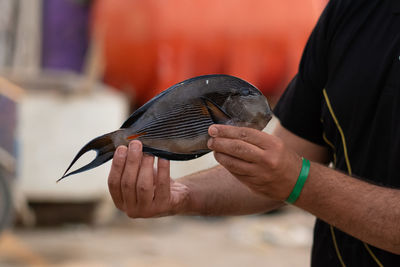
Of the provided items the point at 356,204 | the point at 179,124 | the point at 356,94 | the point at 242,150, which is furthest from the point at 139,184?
the point at 356,94

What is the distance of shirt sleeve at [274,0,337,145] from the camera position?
5.84ft

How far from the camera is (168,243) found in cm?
543

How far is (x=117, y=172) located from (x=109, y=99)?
4304mm

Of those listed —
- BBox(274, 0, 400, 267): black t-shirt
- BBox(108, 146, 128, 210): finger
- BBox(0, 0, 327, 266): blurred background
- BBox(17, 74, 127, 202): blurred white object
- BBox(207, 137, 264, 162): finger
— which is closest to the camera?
BBox(207, 137, 264, 162): finger

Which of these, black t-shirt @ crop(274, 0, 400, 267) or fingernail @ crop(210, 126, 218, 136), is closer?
fingernail @ crop(210, 126, 218, 136)

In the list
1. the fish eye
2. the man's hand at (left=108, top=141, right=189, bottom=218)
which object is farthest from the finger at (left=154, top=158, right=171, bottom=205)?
the fish eye

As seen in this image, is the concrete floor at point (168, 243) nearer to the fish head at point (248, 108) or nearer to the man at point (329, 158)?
the man at point (329, 158)

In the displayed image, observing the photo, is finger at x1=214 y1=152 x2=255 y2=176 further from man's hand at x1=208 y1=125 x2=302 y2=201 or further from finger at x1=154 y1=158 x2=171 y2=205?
finger at x1=154 y1=158 x2=171 y2=205

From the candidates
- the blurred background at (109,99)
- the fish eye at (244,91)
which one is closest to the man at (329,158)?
the fish eye at (244,91)

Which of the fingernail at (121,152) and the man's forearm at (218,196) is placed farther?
the man's forearm at (218,196)

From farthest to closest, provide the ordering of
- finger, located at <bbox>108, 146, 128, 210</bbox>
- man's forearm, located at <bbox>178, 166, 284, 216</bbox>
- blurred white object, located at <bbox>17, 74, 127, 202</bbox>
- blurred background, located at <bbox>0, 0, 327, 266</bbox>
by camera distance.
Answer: blurred white object, located at <bbox>17, 74, 127, 202</bbox>, blurred background, located at <bbox>0, 0, 327, 266</bbox>, man's forearm, located at <bbox>178, 166, 284, 216</bbox>, finger, located at <bbox>108, 146, 128, 210</bbox>

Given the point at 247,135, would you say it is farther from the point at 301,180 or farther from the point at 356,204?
the point at 356,204

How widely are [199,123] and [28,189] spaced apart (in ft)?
14.1

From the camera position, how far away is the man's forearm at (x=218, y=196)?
1752mm
